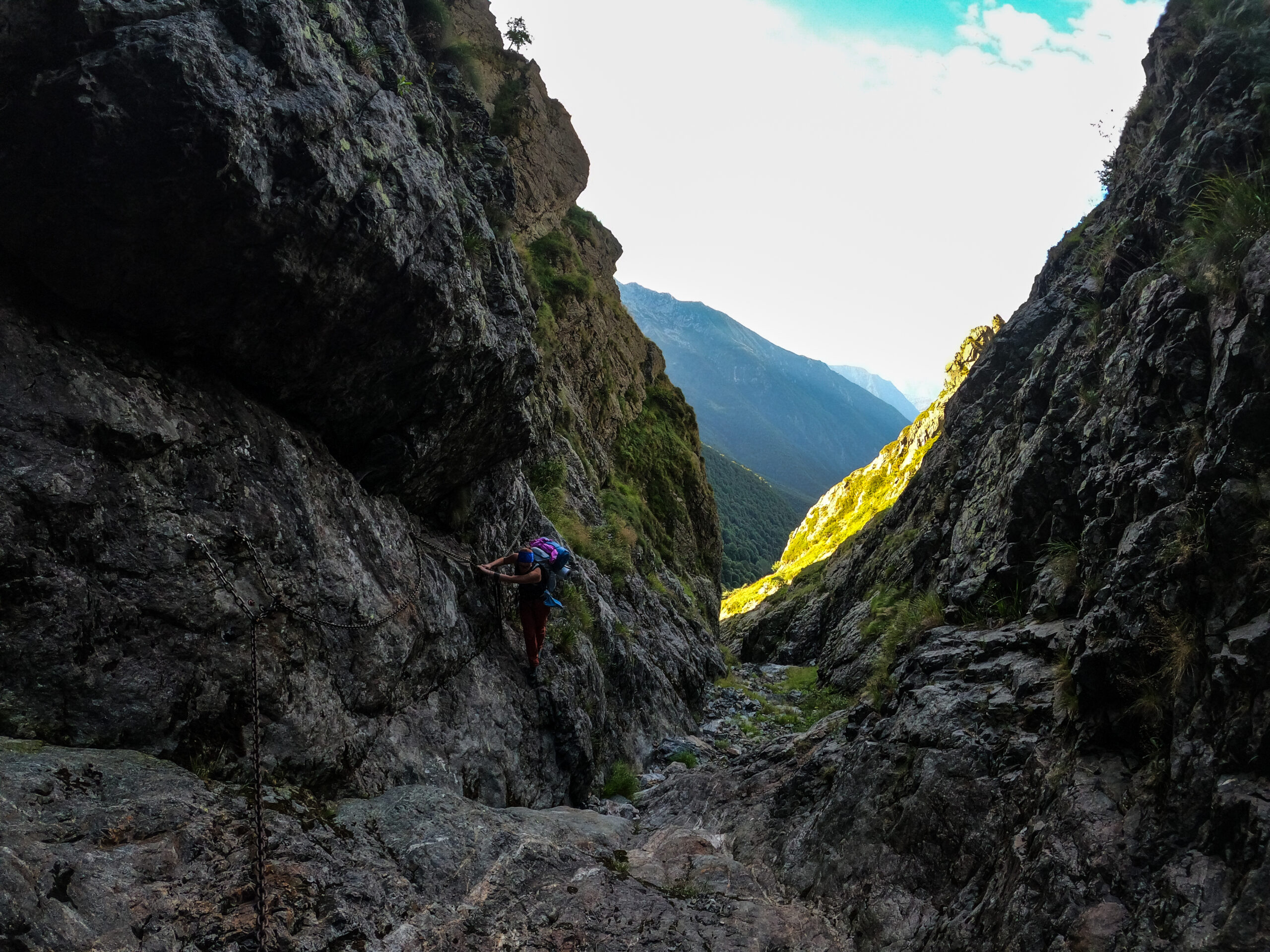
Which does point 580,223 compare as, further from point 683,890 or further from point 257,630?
point 683,890

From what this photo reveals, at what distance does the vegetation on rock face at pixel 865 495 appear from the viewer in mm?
69306

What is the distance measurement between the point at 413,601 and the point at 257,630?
2.77 metres

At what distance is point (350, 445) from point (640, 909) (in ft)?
21.7

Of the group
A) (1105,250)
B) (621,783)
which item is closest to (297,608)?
(621,783)

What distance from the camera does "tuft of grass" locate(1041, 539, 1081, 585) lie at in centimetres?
895

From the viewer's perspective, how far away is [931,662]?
9.70 meters

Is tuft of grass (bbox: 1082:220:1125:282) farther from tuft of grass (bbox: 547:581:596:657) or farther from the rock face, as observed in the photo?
tuft of grass (bbox: 547:581:596:657)

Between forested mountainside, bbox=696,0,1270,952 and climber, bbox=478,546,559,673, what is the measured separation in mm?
3602

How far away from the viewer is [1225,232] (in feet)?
23.7

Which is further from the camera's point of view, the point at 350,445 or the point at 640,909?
the point at 350,445

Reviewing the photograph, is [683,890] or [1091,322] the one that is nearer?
[683,890]

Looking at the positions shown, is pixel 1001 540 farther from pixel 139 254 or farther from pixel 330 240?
pixel 139 254

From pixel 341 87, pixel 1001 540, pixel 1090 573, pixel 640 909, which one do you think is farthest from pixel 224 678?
pixel 1001 540

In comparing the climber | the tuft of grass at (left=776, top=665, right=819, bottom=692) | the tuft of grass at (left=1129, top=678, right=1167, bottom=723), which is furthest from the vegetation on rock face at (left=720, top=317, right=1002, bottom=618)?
the tuft of grass at (left=1129, top=678, right=1167, bottom=723)
